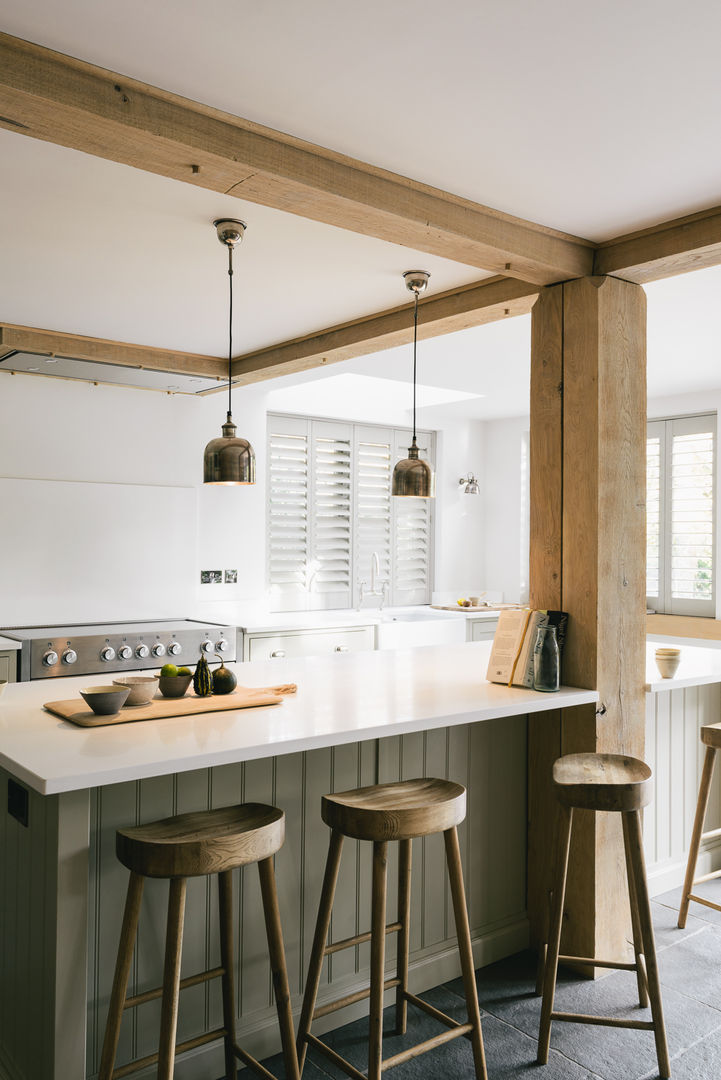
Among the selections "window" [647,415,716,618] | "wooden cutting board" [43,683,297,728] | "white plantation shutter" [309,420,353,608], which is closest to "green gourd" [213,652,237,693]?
"wooden cutting board" [43,683,297,728]

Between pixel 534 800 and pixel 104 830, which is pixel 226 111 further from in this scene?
pixel 534 800

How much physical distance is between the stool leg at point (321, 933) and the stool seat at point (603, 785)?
0.68 m

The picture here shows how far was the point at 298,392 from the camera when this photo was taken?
19.0 feet

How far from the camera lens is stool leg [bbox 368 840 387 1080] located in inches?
77.5

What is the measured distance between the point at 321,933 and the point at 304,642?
2.75 metres

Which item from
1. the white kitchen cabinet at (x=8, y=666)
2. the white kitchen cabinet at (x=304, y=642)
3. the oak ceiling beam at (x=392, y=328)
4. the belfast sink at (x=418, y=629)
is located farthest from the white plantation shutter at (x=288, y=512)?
the white kitchen cabinet at (x=8, y=666)

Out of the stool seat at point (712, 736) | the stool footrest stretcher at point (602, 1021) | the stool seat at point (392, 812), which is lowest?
the stool footrest stretcher at point (602, 1021)

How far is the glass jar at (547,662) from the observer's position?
9.09ft

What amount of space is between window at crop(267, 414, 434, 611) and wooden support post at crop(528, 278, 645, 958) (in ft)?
10.2

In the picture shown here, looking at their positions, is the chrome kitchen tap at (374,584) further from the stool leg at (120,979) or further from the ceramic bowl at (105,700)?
the stool leg at (120,979)

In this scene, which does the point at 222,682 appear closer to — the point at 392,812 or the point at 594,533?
the point at 392,812

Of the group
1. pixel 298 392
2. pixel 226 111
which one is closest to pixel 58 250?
pixel 226 111

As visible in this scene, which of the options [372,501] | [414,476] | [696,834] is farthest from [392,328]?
[372,501]

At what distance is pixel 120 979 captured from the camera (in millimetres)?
1829
